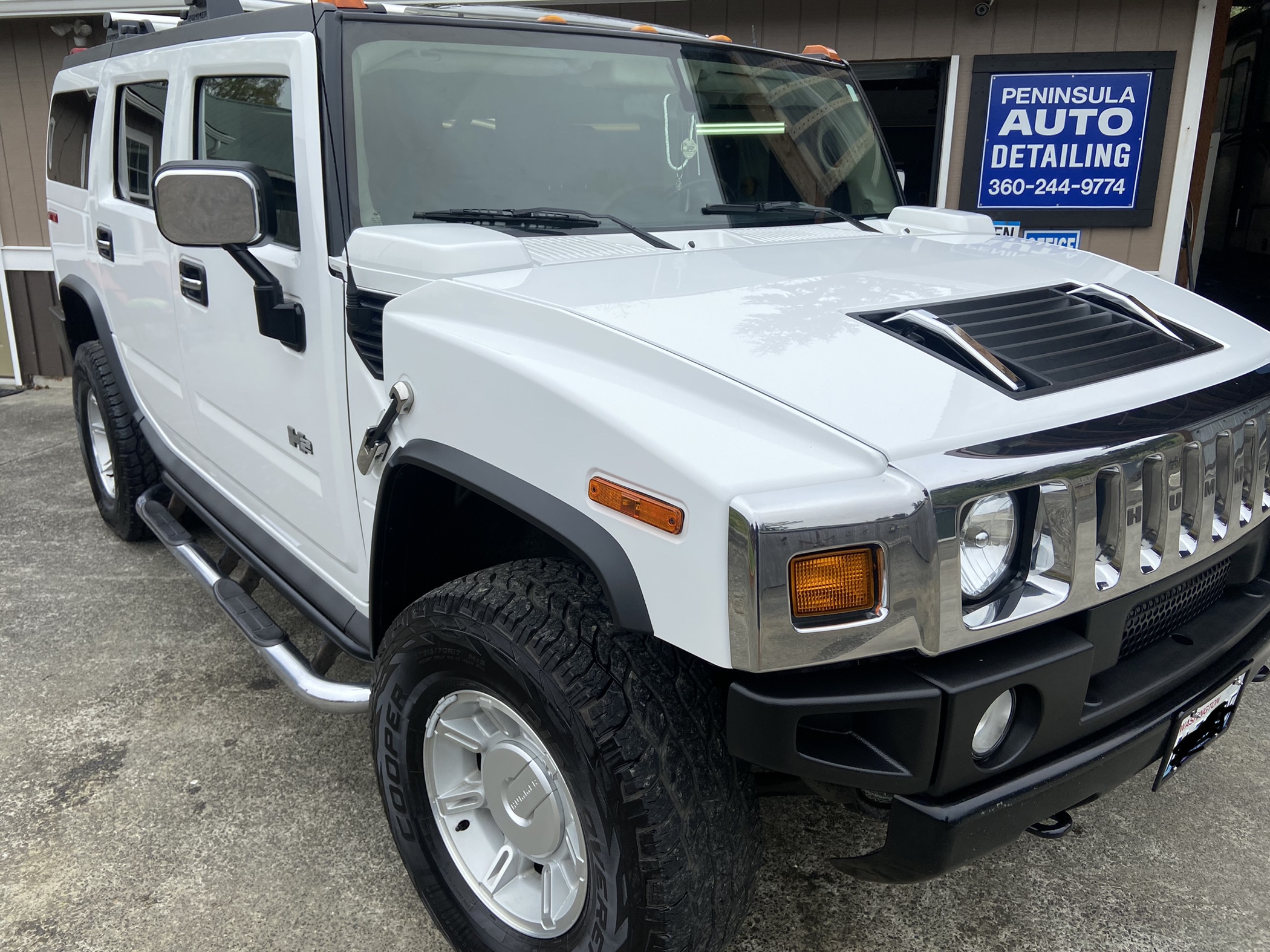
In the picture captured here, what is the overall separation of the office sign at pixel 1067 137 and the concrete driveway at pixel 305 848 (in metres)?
3.99

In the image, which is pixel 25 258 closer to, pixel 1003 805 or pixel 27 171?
pixel 27 171

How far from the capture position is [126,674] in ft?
11.2

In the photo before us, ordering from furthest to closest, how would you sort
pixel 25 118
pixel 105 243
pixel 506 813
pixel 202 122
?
pixel 25 118 → pixel 105 243 → pixel 202 122 → pixel 506 813

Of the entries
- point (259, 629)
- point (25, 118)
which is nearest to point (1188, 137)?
point (259, 629)

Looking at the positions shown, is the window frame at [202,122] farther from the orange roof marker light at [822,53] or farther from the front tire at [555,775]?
the orange roof marker light at [822,53]

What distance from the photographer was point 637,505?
5.01ft

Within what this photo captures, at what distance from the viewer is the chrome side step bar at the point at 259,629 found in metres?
2.41

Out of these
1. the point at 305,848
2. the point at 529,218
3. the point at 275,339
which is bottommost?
the point at 305,848

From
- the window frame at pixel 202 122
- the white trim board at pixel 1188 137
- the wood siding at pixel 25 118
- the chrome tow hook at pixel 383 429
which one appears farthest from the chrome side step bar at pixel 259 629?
the white trim board at pixel 1188 137

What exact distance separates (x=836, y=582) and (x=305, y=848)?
181 centimetres

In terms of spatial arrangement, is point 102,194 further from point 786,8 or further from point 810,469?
point 786,8

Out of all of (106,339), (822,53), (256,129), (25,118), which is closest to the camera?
(256,129)

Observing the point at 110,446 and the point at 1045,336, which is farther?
the point at 110,446

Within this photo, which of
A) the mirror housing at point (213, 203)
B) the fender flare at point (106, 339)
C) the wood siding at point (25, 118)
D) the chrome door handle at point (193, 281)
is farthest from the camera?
the wood siding at point (25, 118)
